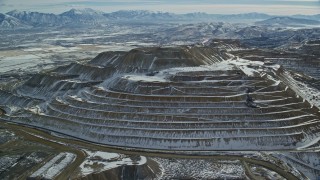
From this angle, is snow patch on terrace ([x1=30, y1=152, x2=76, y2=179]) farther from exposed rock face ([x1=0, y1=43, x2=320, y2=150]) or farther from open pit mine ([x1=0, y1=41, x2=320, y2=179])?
exposed rock face ([x1=0, y1=43, x2=320, y2=150])

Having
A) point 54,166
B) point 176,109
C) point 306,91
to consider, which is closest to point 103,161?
point 54,166

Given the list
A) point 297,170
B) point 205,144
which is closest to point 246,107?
point 205,144

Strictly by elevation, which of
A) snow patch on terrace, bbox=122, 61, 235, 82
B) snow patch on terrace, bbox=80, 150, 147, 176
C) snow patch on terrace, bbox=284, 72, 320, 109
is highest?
snow patch on terrace, bbox=122, 61, 235, 82

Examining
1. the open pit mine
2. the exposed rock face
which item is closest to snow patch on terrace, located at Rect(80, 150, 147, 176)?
the open pit mine

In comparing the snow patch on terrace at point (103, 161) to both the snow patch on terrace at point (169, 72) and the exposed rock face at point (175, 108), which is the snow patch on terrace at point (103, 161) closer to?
the exposed rock face at point (175, 108)

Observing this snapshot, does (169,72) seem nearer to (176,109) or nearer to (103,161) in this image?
(176,109)
